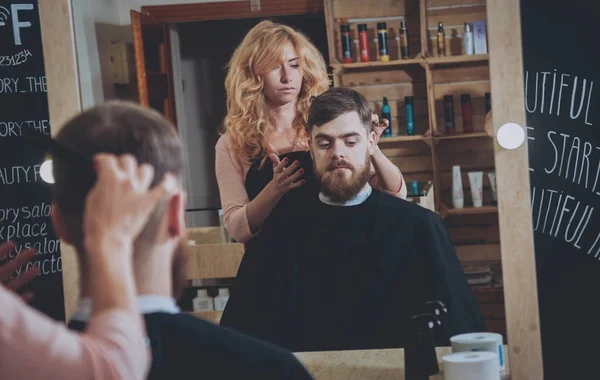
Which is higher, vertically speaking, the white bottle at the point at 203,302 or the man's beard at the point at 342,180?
the man's beard at the point at 342,180

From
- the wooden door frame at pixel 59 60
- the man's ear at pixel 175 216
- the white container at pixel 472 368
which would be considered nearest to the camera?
the man's ear at pixel 175 216

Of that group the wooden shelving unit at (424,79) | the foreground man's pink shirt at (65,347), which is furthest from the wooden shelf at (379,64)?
the foreground man's pink shirt at (65,347)

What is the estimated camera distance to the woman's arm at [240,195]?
1.96 meters

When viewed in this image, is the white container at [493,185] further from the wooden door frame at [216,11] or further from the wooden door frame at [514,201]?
the wooden door frame at [216,11]

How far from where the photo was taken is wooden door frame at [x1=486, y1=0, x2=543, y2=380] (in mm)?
1963

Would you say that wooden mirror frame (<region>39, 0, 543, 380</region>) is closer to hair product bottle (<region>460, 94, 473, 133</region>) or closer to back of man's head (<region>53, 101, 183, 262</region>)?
hair product bottle (<region>460, 94, 473, 133</region>)

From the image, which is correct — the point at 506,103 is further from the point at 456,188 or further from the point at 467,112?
the point at 456,188

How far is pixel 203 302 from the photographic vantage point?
2.02 m

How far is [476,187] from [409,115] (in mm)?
250

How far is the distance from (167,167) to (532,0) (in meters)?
1.20

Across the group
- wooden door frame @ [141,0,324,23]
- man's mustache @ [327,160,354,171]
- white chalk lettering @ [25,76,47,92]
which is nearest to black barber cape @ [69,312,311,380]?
man's mustache @ [327,160,354,171]

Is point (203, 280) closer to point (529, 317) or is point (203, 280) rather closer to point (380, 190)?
point (380, 190)

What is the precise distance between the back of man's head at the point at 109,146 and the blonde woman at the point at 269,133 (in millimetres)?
765

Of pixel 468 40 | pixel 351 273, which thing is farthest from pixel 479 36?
pixel 351 273
